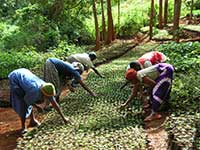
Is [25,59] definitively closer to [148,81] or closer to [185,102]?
[148,81]

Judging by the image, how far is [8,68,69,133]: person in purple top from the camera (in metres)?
7.17

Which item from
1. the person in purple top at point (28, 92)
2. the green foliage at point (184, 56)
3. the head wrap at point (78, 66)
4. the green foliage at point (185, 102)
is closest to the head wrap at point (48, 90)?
the person in purple top at point (28, 92)

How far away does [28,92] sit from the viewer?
7.32 meters

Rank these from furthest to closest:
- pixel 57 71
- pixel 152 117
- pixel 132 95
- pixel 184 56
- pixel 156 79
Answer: pixel 184 56
pixel 57 71
pixel 132 95
pixel 156 79
pixel 152 117

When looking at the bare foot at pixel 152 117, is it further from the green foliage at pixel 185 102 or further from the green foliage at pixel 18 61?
the green foliage at pixel 18 61

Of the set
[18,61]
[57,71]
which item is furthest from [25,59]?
[57,71]

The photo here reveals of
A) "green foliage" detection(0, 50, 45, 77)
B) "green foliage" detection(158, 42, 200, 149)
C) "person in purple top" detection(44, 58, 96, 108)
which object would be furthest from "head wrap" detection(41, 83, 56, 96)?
"green foliage" detection(0, 50, 45, 77)

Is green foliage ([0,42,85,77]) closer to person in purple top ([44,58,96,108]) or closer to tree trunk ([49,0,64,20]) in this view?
tree trunk ([49,0,64,20])

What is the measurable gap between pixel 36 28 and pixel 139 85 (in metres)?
16.2

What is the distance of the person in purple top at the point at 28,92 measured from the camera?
7.17 m

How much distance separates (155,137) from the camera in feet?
21.4

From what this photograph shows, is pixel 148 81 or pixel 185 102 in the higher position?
pixel 148 81

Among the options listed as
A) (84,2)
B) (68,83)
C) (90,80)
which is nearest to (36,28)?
(84,2)

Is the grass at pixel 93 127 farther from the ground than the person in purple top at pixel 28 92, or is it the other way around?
the person in purple top at pixel 28 92
